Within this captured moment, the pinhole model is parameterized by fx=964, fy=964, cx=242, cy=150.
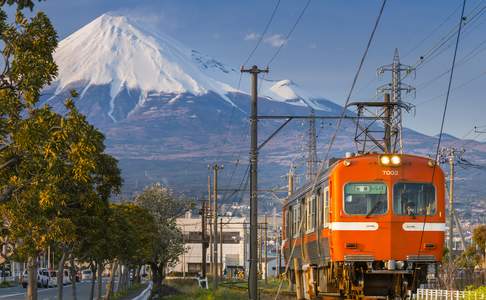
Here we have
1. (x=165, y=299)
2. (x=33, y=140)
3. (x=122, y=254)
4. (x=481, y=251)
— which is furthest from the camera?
(x=481, y=251)

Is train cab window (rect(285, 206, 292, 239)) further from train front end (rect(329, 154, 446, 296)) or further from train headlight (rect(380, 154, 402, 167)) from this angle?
train headlight (rect(380, 154, 402, 167))

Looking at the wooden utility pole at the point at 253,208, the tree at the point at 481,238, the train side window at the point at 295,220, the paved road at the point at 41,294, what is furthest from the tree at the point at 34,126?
the tree at the point at 481,238

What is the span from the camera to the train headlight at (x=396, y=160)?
21.9 meters

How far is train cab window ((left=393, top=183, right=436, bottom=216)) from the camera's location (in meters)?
21.8

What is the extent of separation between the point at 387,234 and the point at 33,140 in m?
8.82

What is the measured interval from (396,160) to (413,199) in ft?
3.17

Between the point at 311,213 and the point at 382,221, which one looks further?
the point at 311,213

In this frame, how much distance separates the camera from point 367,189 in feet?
71.9

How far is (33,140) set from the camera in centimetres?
1636

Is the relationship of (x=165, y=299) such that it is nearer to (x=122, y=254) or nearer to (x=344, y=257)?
(x=122, y=254)

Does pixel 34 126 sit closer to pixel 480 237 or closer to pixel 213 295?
pixel 213 295

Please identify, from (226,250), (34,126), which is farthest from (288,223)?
(226,250)

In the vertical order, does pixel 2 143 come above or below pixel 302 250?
above

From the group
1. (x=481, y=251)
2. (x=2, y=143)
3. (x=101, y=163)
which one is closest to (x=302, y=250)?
(x=101, y=163)
